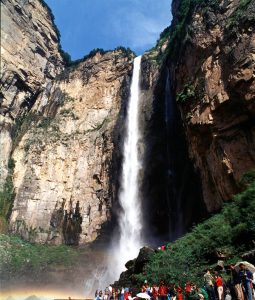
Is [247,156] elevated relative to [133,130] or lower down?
lower down

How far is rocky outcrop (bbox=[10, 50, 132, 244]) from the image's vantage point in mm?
28984

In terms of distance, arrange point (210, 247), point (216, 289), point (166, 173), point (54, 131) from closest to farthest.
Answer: point (216, 289), point (210, 247), point (166, 173), point (54, 131)

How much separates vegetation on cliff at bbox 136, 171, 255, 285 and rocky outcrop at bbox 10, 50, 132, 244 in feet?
47.5

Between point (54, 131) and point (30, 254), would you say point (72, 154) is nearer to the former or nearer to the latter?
point (54, 131)

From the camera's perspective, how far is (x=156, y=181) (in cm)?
2609

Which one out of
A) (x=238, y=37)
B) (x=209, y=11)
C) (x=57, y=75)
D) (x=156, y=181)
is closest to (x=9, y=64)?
(x=57, y=75)

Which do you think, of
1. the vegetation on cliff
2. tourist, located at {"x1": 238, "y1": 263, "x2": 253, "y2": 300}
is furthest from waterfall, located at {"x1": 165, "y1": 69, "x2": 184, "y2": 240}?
tourist, located at {"x1": 238, "y1": 263, "x2": 253, "y2": 300}

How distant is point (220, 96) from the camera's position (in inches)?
698

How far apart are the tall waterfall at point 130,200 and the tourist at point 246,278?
1586 cm

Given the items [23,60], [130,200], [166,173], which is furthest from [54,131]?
[166,173]

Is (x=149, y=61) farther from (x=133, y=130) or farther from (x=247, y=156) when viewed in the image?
(x=247, y=156)

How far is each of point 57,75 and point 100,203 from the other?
17.0m

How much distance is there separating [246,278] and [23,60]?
31.5m

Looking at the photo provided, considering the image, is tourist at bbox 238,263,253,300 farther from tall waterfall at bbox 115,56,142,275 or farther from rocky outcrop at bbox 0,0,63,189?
rocky outcrop at bbox 0,0,63,189
